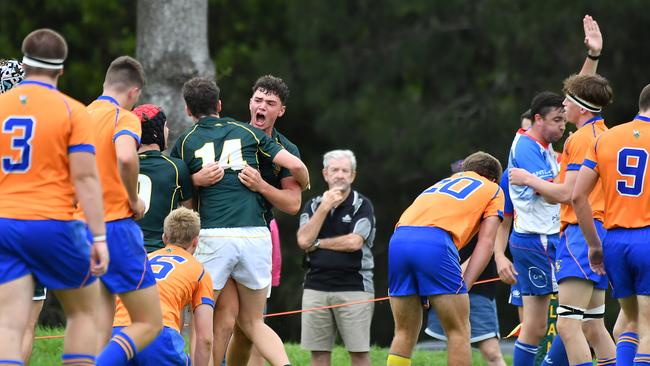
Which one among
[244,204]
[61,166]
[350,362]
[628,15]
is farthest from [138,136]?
[628,15]

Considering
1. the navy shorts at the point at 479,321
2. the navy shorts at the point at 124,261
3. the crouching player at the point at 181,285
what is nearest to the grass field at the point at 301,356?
the navy shorts at the point at 479,321

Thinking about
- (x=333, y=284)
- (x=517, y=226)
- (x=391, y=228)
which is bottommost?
(x=391, y=228)

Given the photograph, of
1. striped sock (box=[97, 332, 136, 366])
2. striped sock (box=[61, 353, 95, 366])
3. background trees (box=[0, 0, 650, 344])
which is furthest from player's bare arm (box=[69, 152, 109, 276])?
background trees (box=[0, 0, 650, 344])

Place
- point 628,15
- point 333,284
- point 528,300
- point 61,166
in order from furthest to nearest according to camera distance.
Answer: point 628,15, point 333,284, point 528,300, point 61,166

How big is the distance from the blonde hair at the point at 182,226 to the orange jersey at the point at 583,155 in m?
2.60

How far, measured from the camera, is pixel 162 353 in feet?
23.9

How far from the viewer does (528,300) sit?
9.29 metres

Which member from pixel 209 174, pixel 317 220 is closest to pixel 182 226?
pixel 209 174

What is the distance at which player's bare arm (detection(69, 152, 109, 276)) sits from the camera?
606cm

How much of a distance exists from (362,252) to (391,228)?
34.7 feet

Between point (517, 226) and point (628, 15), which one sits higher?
point (628, 15)

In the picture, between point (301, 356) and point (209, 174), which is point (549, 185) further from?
point (301, 356)

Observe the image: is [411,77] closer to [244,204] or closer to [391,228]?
[391,228]

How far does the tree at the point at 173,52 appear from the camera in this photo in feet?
43.8
